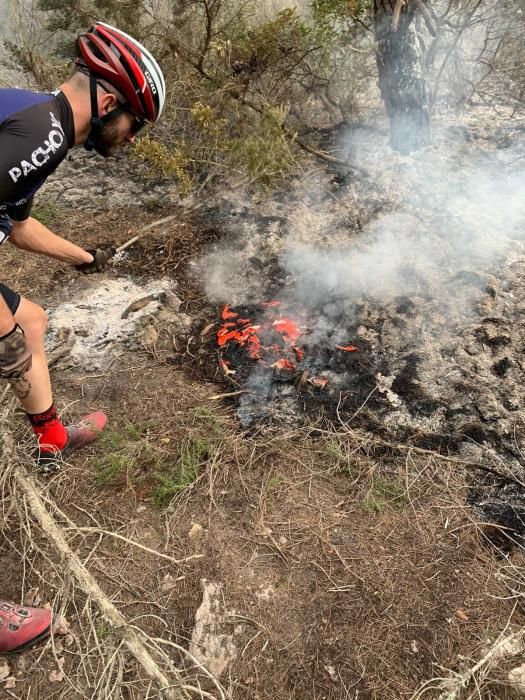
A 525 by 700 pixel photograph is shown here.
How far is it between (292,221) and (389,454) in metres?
2.81

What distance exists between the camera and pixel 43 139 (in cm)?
176

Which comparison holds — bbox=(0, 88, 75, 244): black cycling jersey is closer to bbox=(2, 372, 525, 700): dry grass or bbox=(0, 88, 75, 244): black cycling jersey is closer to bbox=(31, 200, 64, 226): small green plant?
bbox=(2, 372, 525, 700): dry grass

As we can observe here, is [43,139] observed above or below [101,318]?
above

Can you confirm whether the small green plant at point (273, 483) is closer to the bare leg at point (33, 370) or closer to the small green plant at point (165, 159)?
the bare leg at point (33, 370)

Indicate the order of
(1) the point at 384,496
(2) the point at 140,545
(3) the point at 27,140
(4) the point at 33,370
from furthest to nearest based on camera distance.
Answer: (1) the point at 384,496
(4) the point at 33,370
(2) the point at 140,545
(3) the point at 27,140

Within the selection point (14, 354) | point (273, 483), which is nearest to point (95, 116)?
point (14, 354)

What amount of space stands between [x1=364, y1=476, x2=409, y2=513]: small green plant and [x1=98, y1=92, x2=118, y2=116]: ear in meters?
2.34

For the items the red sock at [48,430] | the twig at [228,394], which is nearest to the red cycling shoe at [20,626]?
the red sock at [48,430]

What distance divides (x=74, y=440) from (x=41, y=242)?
1.18m

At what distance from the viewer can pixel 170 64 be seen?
514 centimetres

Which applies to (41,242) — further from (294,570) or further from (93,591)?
(294,570)

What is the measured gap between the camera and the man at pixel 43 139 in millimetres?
1722

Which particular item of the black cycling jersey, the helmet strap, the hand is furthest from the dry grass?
the helmet strap

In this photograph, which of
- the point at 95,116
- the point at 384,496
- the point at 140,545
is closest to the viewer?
the point at 95,116
